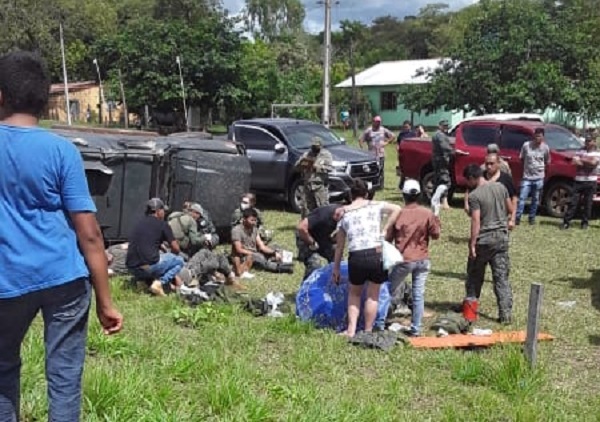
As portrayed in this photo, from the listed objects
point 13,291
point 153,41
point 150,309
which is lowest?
point 150,309

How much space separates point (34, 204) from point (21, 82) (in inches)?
18.8

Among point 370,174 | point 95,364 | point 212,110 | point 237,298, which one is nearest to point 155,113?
point 212,110

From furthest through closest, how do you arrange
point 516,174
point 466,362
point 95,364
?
point 516,174 < point 466,362 < point 95,364

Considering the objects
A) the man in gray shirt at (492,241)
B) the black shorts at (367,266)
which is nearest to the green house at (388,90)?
the man in gray shirt at (492,241)

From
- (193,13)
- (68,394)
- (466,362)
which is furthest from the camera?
(193,13)

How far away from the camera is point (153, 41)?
3506cm

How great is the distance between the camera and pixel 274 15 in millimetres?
85188

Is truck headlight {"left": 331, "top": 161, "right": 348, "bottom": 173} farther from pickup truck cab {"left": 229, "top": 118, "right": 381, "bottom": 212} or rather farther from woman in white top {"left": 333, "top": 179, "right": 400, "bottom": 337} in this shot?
woman in white top {"left": 333, "top": 179, "right": 400, "bottom": 337}

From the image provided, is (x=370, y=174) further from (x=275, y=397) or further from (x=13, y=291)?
(x=13, y=291)

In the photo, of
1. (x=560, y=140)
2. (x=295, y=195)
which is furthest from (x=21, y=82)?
(x=560, y=140)

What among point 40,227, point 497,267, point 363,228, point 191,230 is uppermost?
point 40,227

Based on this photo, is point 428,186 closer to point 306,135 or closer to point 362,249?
point 306,135

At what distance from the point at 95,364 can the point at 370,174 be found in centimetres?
987

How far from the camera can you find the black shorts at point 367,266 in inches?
249
